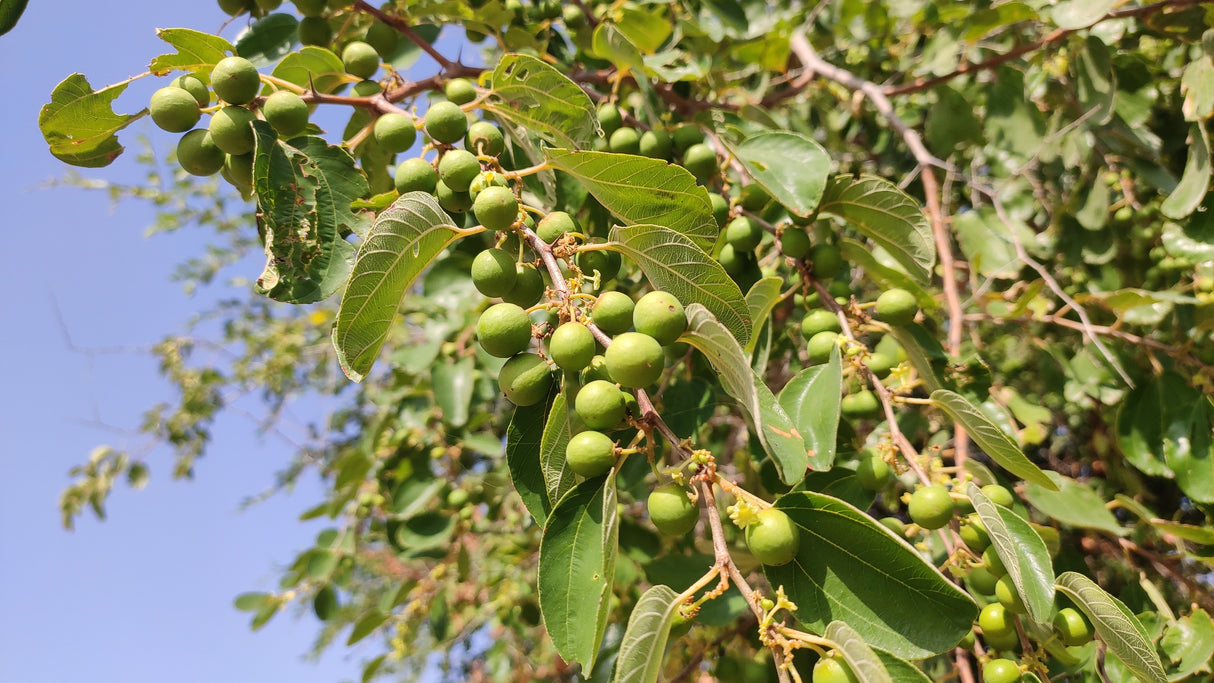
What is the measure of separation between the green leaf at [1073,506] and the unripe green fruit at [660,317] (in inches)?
51.1

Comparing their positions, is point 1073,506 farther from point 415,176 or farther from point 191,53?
point 191,53

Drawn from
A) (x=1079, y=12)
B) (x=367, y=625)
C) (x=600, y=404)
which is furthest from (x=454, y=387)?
(x=1079, y=12)

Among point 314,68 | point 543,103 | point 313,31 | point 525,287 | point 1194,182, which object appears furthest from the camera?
point 1194,182

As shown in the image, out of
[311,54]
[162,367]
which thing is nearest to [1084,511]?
[311,54]

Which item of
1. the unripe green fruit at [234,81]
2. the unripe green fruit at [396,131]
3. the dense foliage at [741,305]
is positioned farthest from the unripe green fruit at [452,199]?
the unripe green fruit at [234,81]

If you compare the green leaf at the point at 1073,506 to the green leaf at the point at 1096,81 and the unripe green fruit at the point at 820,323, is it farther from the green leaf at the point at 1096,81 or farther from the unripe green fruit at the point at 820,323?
the green leaf at the point at 1096,81

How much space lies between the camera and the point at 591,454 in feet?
3.30

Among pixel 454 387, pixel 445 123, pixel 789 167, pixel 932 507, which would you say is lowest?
pixel 454 387

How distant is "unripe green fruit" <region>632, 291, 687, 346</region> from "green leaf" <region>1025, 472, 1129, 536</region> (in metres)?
1.30

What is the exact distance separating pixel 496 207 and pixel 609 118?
0.78m

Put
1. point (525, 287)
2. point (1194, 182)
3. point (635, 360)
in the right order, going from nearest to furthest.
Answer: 1. point (635, 360)
2. point (525, 287)
3. point (1194, 182)

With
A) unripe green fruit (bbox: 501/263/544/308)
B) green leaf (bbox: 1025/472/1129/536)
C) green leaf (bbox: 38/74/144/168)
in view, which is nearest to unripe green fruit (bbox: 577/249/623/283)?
unripe green fruit (bbox: 501/263/544/308)

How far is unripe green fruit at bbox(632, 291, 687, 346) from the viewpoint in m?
1.02

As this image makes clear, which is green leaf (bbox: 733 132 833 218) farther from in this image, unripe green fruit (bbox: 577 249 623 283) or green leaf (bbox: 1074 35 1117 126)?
green leaf (bbox: 1074 35 1117 126)
